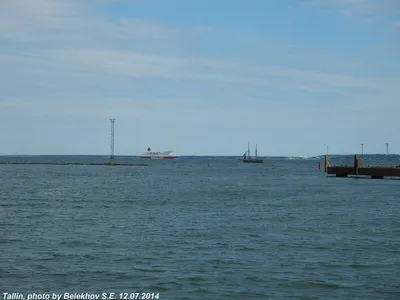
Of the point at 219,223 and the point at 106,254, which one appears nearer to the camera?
the point at 106,254

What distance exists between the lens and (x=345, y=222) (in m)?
39.1

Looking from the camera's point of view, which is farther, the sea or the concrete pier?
the concrete pier

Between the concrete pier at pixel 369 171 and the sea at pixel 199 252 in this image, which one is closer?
the sea at pixel 199 252

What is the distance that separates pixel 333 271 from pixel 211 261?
541 centimetres

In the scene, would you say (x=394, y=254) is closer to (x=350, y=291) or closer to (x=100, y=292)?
(x=350, y=291)

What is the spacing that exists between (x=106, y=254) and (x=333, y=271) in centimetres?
1060

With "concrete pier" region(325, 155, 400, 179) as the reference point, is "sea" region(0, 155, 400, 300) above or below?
below

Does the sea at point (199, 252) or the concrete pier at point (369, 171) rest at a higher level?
the concrete pier at point (369, 171)

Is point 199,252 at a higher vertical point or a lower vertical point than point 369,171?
lower

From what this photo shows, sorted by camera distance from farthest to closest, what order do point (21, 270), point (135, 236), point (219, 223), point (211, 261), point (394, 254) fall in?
point (219, 223), point (135, 236), point (394, 254), point (211, 261), point (21, 270)

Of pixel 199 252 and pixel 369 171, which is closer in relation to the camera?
pixel 199 252

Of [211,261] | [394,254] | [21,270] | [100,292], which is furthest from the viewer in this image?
[394,254]

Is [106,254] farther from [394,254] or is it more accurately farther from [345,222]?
[345,222]

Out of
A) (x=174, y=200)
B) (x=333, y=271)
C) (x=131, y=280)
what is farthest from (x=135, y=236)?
(x=174, y=200)
